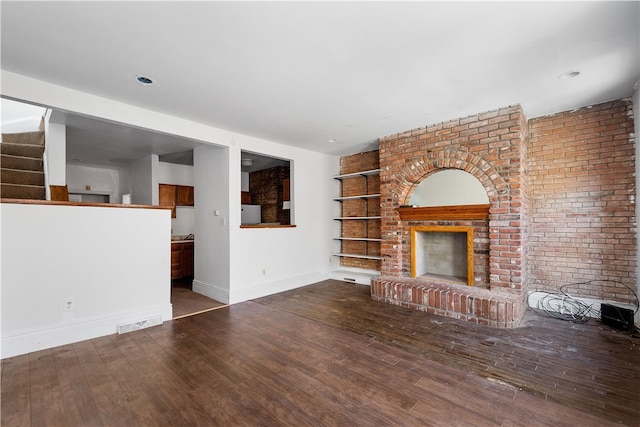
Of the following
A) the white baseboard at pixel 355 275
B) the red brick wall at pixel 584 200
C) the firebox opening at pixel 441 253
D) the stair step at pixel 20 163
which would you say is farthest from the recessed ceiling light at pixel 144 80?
the red brick wall at pixel 584 200

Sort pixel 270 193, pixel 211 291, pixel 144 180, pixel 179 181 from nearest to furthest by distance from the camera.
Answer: pixel 211 291
pixel 144 180
pixel 179 181
pixel 270 193

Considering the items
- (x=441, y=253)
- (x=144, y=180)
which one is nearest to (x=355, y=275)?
A: (x=441, y=253)

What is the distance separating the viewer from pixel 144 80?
9.17 feet

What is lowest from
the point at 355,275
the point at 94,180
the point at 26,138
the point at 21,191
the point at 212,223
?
the point at 355,275

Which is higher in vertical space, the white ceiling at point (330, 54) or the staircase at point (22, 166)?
the white ceiling at point (330, 54)

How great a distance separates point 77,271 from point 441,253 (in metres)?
4.62

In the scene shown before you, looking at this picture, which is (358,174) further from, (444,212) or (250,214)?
(250,214)

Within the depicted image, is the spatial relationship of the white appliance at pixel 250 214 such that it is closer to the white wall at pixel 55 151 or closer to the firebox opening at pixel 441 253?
the white wall at pixel 55 151

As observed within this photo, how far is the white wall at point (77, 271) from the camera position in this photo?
2.66 m

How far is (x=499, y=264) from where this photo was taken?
355cm

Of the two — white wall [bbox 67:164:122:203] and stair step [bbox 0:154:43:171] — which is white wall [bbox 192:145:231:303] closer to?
stair step [bbox 0:154:43:171]

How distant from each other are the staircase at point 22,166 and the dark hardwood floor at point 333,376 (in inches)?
86.5

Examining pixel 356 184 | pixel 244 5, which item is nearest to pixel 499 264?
pixel 356 184

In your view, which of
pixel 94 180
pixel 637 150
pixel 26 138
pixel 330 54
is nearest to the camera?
pixel 330 54
